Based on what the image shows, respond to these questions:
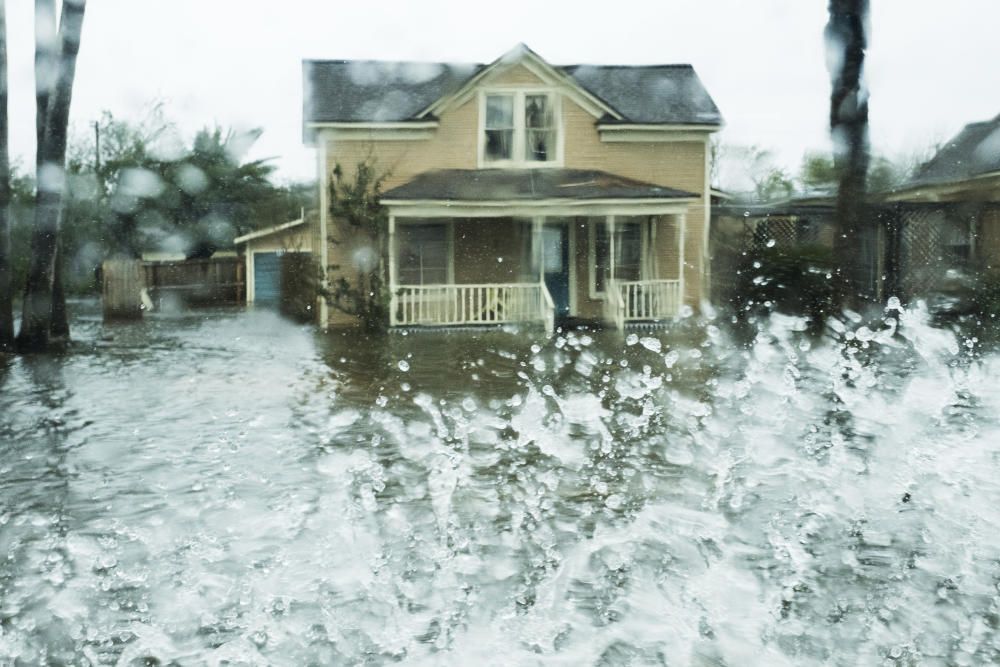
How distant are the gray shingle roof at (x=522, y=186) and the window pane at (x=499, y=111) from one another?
2.46 feet

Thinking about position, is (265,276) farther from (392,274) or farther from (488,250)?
(392,274)

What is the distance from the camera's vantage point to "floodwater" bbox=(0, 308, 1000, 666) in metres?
3.67

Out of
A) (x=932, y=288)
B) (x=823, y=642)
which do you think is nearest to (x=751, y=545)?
(x=823, y=642)

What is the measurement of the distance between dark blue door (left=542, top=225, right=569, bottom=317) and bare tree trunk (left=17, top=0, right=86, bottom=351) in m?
7.44

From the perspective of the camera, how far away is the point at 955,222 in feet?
58.1

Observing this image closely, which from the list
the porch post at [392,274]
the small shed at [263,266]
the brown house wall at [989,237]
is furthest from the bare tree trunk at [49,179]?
the brown house wall at [989,237]

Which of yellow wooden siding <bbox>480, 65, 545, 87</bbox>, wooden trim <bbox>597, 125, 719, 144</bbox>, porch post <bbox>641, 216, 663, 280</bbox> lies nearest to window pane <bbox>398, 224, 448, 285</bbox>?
yellow wooden siding <bbox>480, 65, 545, 87</bbox>

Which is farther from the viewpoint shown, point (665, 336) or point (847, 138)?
point (665, 336)

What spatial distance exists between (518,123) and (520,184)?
107 cm

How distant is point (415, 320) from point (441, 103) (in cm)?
335

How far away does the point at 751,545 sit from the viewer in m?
4.64

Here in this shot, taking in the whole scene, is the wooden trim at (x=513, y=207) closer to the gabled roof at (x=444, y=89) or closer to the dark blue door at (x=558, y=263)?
the dark blue door at (x=558, y=263)

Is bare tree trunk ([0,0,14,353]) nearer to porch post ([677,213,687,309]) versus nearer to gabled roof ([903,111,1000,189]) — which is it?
porch post ([677,213,687,309])

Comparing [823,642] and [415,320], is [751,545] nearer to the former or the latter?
[823,642]
